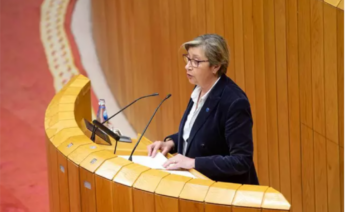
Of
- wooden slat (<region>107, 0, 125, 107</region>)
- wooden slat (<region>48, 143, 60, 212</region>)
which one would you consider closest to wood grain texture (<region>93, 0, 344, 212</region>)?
wooden slat (<region>107, 0, 125, 107</region>)

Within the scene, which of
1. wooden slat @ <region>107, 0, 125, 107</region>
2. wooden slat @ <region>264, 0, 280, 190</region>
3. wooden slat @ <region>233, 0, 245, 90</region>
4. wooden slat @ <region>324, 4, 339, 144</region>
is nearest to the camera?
wooden slat @ <region>324, 4, 339, 144</region>

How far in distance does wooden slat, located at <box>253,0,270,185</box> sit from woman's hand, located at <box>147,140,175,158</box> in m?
1.22

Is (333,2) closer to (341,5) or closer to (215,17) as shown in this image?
(341,5)

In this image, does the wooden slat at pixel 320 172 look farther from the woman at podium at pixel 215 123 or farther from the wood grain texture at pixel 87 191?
the wood grain texture at pixel 87 191

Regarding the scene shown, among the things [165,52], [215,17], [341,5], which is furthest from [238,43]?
[165,52]

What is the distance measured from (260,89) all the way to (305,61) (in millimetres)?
524

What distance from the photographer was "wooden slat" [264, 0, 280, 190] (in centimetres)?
370

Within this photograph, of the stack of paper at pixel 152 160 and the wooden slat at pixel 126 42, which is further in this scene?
the wooden slat at pixel 126 42

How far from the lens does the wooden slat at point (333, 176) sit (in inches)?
128

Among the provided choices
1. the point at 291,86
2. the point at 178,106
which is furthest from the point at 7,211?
the point at 291,86

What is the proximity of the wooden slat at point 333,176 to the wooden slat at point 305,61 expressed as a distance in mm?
216

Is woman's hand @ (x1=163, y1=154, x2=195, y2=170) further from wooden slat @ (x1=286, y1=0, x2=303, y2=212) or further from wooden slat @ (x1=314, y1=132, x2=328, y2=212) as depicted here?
wooden slat @ (x1=286, y1=0, x2=303, y2=212)

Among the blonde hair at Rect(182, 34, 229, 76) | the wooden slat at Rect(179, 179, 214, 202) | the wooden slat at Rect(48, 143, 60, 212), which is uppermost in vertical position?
the blonde hair at Rect(182, 34, 229, 76)

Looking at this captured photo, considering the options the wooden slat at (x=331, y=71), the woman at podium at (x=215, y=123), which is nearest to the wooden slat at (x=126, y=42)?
the wooden slat at (x=331, y=71)
